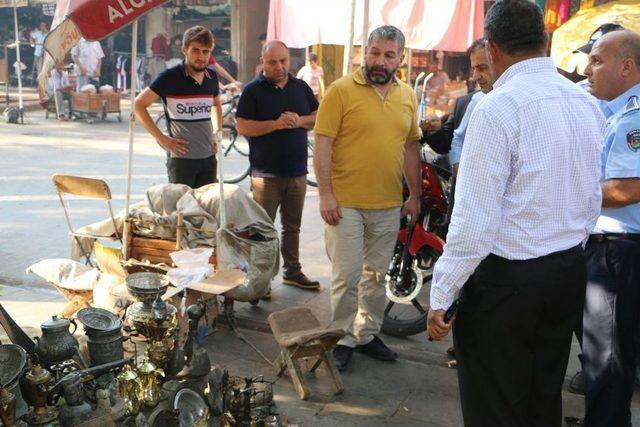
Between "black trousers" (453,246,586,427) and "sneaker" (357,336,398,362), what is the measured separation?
179 cm

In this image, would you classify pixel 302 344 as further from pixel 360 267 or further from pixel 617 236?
pixel 617 236

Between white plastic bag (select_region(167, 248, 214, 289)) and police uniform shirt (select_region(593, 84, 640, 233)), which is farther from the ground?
police uniform shirt (select_region(593, 84, 640, 233))

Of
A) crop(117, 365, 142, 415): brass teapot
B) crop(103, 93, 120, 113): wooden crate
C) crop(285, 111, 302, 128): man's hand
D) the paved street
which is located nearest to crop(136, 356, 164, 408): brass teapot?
crop(117, 365, 142, 415): brass teapot

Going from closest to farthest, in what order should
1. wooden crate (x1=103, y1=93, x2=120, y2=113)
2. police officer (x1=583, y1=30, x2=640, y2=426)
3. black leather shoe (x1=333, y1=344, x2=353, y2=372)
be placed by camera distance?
1. police officer (x1=583, y1=30, x2=640, y2=426)
2. black leather shoe (x1=333, y1=344, x2=353, y2=372)
3. wooden crate (x1=103, y1=93, x2=120, y2=113)

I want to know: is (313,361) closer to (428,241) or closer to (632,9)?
(428,241)

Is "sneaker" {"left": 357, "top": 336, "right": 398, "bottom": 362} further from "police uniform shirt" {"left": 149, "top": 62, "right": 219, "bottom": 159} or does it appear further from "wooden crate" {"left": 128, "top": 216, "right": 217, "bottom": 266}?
"police uniform shirt" {"left": 149, "top": 62, "right": 219, "bottom": 159}

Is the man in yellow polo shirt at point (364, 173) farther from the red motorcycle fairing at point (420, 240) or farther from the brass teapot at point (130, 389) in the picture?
the brass teapot at point (130, 389)

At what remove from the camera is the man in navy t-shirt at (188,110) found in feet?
17.7

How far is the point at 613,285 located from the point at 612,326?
19cm

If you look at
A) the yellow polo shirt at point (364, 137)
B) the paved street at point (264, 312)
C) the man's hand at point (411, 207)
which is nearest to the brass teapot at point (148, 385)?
the paved street at point (264, 312)

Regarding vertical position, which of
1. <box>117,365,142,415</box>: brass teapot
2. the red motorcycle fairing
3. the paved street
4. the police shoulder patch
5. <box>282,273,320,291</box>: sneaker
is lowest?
the paved street

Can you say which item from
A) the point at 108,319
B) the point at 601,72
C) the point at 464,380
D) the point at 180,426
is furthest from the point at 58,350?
the point at 601,72

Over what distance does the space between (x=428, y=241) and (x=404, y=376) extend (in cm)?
98

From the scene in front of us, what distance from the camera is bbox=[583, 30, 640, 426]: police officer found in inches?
127
